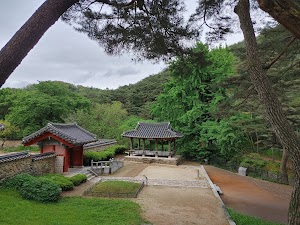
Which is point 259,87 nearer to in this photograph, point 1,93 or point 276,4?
point 276,4

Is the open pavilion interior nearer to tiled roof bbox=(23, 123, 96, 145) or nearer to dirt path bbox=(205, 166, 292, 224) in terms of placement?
dirt path bbox=(205, 166, 292, 224)

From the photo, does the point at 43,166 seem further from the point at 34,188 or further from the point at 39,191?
the point at 39,191

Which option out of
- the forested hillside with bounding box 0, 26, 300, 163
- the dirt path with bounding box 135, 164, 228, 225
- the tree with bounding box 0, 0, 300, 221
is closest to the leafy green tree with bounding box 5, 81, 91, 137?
the forested hillside with bounding box 0, 26, 300, 163

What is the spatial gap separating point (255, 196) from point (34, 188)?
10.3 meters

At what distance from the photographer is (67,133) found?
16750 millimetres

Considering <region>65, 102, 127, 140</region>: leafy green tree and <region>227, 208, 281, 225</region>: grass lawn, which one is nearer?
<region>227, 208, 281, 225</region>: grass lawn

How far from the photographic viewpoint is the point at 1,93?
3212 cm

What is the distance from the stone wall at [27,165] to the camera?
34.4 ft

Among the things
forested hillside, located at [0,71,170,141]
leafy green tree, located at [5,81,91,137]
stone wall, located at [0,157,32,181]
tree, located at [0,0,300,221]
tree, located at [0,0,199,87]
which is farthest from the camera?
forested hillside, located at [0,71,170,141]

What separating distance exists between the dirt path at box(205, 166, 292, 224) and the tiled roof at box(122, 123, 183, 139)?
17.2 feet

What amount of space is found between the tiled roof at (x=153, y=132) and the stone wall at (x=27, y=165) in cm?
1003

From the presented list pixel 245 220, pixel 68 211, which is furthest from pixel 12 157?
pixel 245 220

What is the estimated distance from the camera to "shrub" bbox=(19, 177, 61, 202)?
959 cm

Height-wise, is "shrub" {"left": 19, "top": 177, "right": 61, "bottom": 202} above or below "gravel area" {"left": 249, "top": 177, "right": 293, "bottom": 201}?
above
